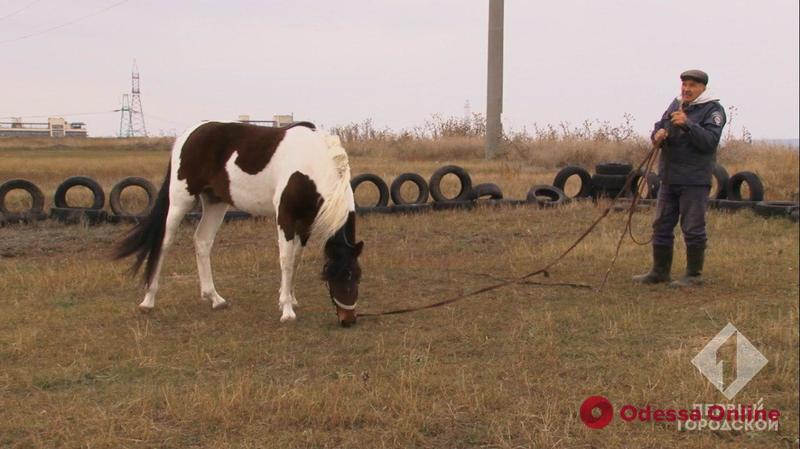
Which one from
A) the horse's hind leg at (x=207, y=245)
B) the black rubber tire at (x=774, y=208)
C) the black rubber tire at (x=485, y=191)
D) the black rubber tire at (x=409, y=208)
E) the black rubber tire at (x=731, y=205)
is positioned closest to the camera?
the horse's hind leg at (x=207, y=245)

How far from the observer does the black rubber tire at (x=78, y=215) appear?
35.2ft

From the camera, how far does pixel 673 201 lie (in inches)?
266

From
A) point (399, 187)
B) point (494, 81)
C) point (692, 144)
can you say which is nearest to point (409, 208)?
point (399, 187)

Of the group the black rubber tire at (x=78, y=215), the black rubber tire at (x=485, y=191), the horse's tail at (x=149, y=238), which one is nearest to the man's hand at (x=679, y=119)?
the horse's tail at (x=149, y=238)

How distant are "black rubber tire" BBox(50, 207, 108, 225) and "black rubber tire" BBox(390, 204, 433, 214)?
4475 millimetres

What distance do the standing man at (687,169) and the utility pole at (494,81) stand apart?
14772 mm

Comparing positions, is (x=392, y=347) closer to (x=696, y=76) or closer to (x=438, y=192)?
(x=696, y=76)

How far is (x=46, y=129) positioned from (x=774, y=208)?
16342 mm

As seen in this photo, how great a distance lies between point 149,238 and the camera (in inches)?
258

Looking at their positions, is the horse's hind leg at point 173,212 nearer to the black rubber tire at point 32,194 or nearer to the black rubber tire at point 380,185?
the black rubber tire at point 380,185

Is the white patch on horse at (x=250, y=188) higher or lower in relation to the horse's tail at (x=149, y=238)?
higher

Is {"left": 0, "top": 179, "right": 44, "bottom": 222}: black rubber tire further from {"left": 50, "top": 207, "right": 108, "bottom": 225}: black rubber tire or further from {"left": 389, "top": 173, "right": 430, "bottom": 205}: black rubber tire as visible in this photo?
{"left": 389, "top": 173, "right": 430, "bottom": 205}: black rubber tire

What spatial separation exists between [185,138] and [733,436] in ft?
16.7

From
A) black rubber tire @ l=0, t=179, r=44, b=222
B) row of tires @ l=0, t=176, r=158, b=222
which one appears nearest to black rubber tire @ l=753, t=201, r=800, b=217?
row of tires @ l=0, t=176, r=158, b=222
